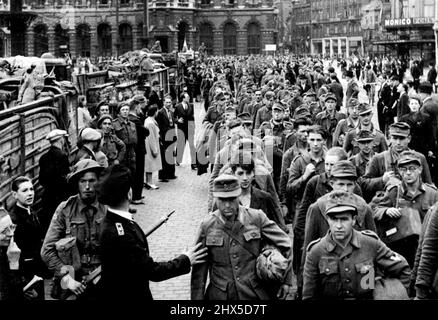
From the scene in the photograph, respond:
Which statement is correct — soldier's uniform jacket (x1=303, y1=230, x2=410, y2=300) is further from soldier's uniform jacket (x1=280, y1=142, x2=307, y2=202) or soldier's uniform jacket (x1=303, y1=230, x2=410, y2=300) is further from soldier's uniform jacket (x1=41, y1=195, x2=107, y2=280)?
soldier's uniform jacket (x1=280, y1=142, x2=307, y2=202)

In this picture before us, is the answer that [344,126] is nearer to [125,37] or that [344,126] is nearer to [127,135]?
[127,135]

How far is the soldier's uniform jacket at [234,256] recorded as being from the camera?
508 cm

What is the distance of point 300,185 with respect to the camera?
7645mm

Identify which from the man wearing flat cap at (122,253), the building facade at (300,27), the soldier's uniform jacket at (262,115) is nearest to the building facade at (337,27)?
the building facade at (300,27)

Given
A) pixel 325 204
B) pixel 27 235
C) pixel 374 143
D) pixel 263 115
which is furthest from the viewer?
pixel 263 115

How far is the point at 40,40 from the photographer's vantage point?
8094cm

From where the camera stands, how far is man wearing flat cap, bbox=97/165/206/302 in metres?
4.82

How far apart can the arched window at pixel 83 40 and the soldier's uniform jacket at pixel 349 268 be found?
76089 millimetres

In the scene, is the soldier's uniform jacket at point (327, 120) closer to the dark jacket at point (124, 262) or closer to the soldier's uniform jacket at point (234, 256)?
the soldier's uniform jacket at point (234, 256)

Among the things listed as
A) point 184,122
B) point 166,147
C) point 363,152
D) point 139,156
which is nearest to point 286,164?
point 363,152

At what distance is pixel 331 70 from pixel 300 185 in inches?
568

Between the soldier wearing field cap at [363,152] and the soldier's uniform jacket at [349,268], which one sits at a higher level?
the soldier wearing field cap at [363,152]

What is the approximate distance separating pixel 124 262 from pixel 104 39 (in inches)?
3016

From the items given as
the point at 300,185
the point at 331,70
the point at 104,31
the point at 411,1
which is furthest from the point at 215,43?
the point at 300,185
